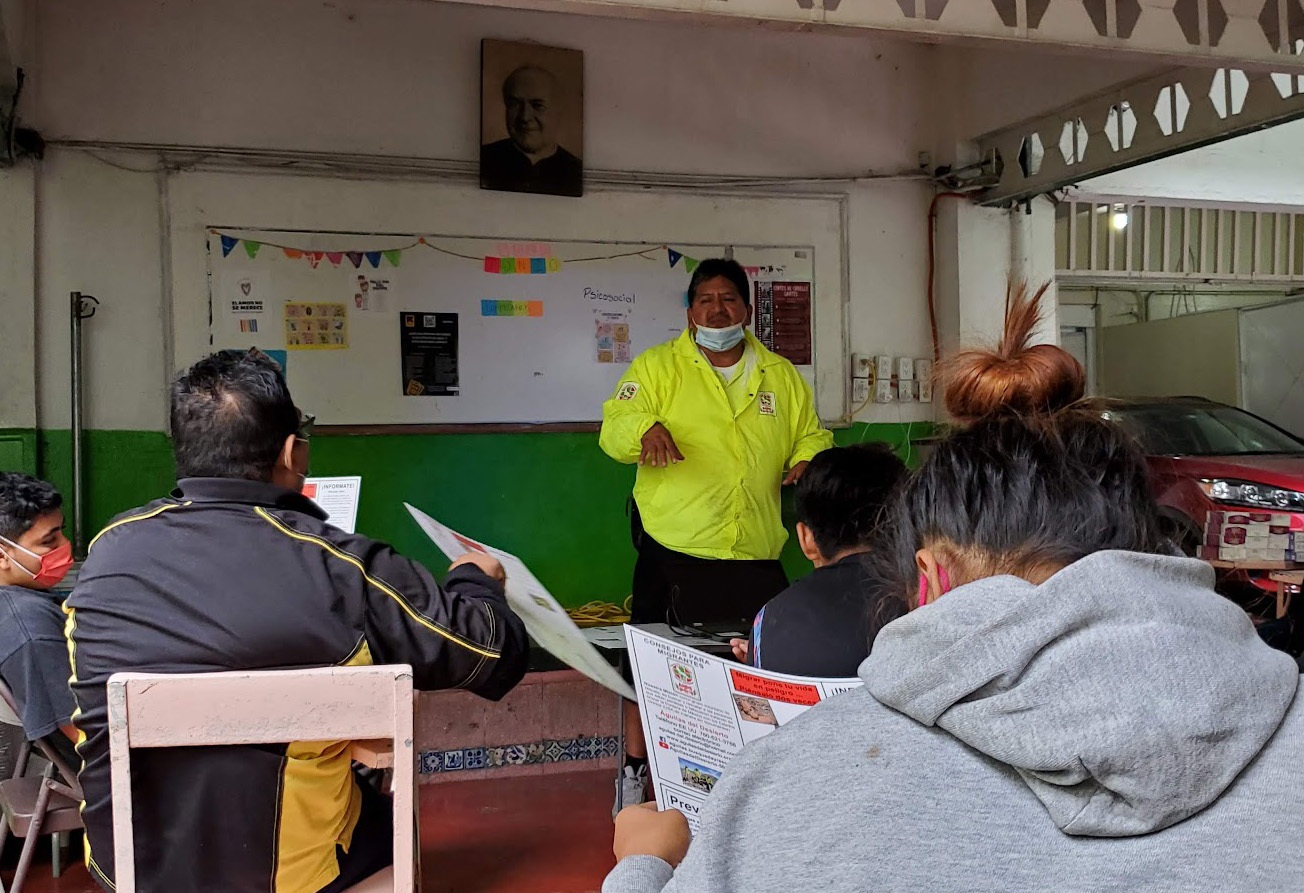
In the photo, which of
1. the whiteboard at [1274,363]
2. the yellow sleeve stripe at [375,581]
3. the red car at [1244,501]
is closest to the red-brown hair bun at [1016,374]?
the yellow sleeve stripe at [375,581]

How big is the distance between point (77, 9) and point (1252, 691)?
15.5 feet

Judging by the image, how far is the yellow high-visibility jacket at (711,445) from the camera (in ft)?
9.70

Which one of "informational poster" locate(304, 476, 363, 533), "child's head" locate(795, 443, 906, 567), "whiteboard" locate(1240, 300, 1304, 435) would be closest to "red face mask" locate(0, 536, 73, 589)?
"informational poster" locate(304, 476, 363, 533)

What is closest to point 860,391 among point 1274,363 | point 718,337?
point 718,337

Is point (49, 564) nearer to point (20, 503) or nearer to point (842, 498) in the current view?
point (20, 503)

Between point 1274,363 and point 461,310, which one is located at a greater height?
point 461,310

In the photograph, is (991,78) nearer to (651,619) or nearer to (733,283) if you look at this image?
(733,283)

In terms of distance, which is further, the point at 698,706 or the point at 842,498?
the point at 842,498

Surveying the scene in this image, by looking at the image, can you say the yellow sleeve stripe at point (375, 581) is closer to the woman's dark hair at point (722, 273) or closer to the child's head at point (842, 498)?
the child's head at point (842, 498)

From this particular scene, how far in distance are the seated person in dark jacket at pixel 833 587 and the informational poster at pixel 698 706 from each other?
225 mm

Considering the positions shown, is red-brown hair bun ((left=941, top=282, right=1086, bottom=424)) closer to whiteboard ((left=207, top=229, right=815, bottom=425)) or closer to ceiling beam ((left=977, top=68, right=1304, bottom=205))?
ceiling beam ((left=977, top=68, right=1304, bottom=205))

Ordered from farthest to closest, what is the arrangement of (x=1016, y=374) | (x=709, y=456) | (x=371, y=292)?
(x=371, y=292)
(x=709, y=456)
(x=1016, y=374)

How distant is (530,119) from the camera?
4.41m

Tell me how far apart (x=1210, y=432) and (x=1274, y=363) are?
11.1 ft
